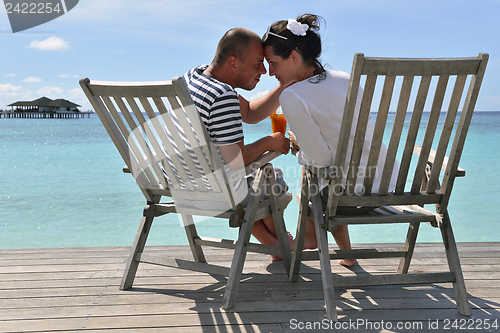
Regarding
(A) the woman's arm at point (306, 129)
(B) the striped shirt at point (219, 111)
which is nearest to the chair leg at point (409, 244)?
(A) the woman's arm at point (306, 129)

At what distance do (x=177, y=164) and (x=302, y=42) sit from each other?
88 cm

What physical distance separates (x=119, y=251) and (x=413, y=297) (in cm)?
201

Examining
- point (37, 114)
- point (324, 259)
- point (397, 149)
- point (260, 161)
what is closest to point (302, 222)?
point (324, 259)

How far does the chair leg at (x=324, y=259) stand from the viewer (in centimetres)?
193

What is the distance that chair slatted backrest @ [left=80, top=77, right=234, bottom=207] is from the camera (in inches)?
73.3

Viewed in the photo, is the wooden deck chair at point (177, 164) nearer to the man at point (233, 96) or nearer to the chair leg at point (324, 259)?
the man at point (233, 96)

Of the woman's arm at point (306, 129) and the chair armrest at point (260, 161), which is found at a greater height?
the woman's arm at point (306, 129)

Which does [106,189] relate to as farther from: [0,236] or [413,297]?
[413,297]

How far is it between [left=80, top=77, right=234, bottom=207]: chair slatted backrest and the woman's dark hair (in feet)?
2.05

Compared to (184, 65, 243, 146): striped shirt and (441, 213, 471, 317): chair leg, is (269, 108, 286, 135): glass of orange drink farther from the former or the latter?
(441, 213, 471, 317): chair leg

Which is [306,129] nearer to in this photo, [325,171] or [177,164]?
[325,171]

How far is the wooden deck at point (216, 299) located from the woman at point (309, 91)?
528mm

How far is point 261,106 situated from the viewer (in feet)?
8.71

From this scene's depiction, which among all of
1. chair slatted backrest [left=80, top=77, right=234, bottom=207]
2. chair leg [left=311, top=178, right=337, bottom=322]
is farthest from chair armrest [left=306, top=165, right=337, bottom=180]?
chair slatted backrest [left=80, top=77, right=234, bottom=207]
